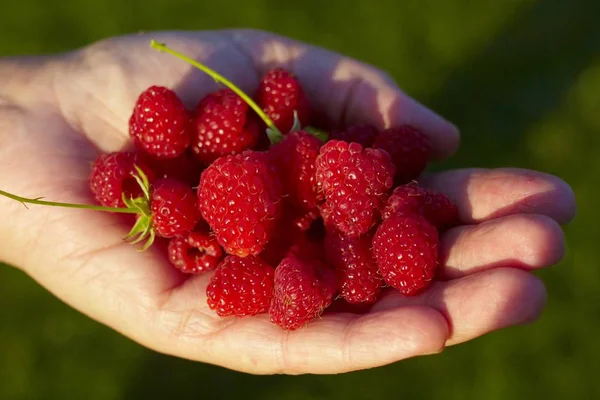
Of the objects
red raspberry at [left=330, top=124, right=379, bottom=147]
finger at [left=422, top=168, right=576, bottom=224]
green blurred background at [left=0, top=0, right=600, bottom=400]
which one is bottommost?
green blurred background at [left=0, top=0, right=600, bottom=400]

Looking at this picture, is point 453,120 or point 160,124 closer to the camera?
point 160,124

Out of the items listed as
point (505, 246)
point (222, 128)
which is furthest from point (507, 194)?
point (222, 128)

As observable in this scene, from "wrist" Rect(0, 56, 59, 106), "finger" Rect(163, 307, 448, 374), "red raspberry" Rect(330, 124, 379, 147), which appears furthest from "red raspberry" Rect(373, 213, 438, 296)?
"wrist" Rect(0, 56, 59, 106)

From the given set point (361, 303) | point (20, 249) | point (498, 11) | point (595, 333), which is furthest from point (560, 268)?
point (20, 249)

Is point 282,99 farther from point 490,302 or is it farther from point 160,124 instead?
point 490,302

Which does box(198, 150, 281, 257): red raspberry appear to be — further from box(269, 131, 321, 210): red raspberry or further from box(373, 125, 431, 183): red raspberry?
box(373, 125, 431, 183): red raspberry

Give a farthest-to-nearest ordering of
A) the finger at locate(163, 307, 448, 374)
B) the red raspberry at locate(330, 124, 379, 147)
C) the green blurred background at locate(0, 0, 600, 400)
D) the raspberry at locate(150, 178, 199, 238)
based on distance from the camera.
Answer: the green blurred background at locate(0, 0, 600, 400) → the red raspberry at locate(330, 124, 379, 147) → the raspberry at locate(150, 178, 199, 238) → the finger at locate(163, 307, 448, 374)
